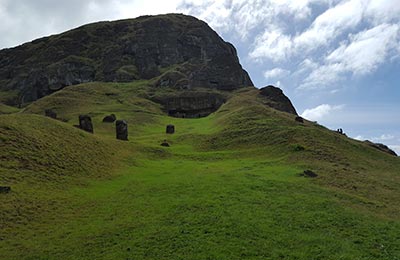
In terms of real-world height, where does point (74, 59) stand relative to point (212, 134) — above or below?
above

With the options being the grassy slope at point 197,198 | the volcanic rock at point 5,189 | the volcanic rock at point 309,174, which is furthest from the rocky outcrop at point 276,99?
the volcanic rock at point 5,189

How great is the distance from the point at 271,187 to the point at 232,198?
182 inches

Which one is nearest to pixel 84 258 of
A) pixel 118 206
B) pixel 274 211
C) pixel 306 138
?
pixel 118 206

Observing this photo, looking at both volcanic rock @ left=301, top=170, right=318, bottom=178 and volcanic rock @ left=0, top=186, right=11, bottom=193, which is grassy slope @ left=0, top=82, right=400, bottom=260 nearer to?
volcanic rock @ left=0, top=186, right=11, bottom=193

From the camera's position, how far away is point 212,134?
55.6 meters

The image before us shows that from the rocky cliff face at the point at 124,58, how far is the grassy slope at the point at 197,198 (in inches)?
3396

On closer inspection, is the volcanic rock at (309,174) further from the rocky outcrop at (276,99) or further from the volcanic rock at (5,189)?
the rocky outcrop at (276,99)

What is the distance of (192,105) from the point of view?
96.9 meters

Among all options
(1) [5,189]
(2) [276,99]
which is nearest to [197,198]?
(1) [5,189]

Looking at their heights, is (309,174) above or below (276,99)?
below

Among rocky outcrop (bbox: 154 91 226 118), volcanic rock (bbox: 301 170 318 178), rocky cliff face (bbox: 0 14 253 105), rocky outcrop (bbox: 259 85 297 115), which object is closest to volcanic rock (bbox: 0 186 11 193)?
volcanic rock (bbox: 301 170 318 178)

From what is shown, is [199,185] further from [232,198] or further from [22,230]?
[22,230]

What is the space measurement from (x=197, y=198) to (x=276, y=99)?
74.3 m

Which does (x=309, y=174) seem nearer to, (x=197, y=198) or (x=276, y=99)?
(x=197, y=198)
